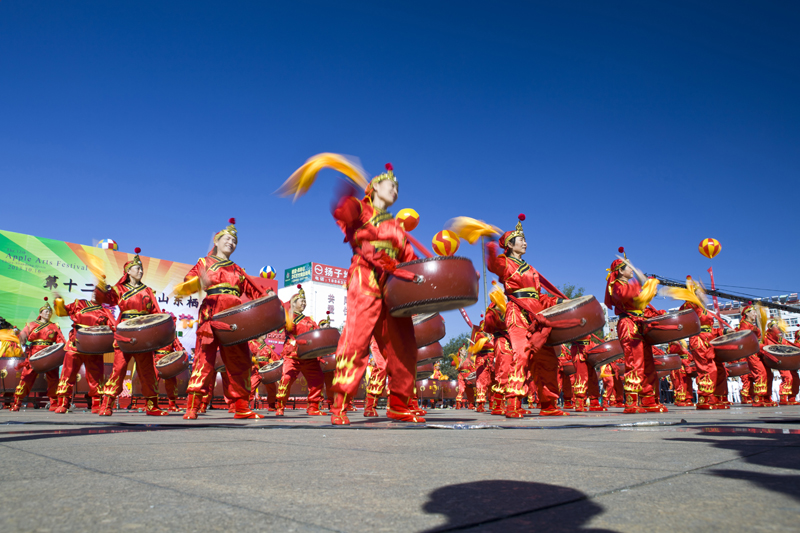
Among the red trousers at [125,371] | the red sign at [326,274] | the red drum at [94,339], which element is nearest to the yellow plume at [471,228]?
the red trousers at [125,371]

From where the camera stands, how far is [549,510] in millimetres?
985

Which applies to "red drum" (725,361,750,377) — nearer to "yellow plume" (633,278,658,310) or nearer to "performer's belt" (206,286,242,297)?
"yellow plume" (633,278,658,310)

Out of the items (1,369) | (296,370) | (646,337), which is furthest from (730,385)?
(1,369)

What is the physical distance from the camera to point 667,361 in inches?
586

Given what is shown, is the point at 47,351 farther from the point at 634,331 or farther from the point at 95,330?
the point at 634,331

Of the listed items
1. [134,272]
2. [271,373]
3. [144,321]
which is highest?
[134,272]

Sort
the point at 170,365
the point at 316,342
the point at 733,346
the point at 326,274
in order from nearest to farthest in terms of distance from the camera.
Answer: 1. the point at 316,342
2. the point at 733,346
3. the point at 170,365
4. the point at 326,274

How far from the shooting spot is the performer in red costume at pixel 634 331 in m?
6.87

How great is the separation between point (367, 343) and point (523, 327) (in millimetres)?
2370

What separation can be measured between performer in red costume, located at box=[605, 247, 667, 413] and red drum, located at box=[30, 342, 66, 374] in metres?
9.71

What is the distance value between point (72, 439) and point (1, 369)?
37.8 ft

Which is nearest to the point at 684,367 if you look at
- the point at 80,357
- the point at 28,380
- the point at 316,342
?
the point at 316,342

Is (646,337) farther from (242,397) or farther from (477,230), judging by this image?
(242,397)

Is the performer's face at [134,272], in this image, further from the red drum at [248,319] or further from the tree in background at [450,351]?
the tree in background at [450,351]
